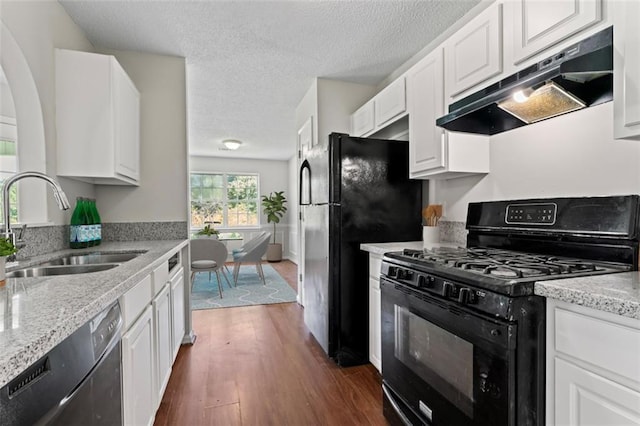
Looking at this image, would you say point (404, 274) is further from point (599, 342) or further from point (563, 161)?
point (563, 161)

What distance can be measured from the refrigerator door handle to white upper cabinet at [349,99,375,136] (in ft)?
2.16

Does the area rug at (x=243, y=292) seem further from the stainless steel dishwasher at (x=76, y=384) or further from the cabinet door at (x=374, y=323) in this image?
the stainless steel dishwasher at (x=76, y=384)

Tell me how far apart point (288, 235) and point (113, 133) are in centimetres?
567

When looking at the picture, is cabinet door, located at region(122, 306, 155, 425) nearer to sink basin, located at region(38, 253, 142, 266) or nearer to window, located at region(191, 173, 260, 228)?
sink basin, located at region(38, 253, 142, 266)

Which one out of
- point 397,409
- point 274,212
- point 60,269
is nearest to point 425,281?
point 397,409

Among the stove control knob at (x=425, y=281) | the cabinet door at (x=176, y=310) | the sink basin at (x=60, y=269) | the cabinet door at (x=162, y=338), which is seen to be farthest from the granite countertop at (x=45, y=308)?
the stove control knob at (x=425, y=281)

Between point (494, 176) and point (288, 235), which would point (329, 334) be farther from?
point (288, 235)

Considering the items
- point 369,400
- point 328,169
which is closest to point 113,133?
point 328,169

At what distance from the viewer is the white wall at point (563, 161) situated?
130cm

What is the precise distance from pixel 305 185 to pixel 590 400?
239cm

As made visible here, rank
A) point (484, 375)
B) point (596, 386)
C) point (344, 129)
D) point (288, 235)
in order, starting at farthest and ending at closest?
point (288, 235)
point (344, 129)
point (484, 375)
point (596, 386)

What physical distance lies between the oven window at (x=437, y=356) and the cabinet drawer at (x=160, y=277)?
124 cm

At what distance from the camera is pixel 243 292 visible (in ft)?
14.2

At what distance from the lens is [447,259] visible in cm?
142
